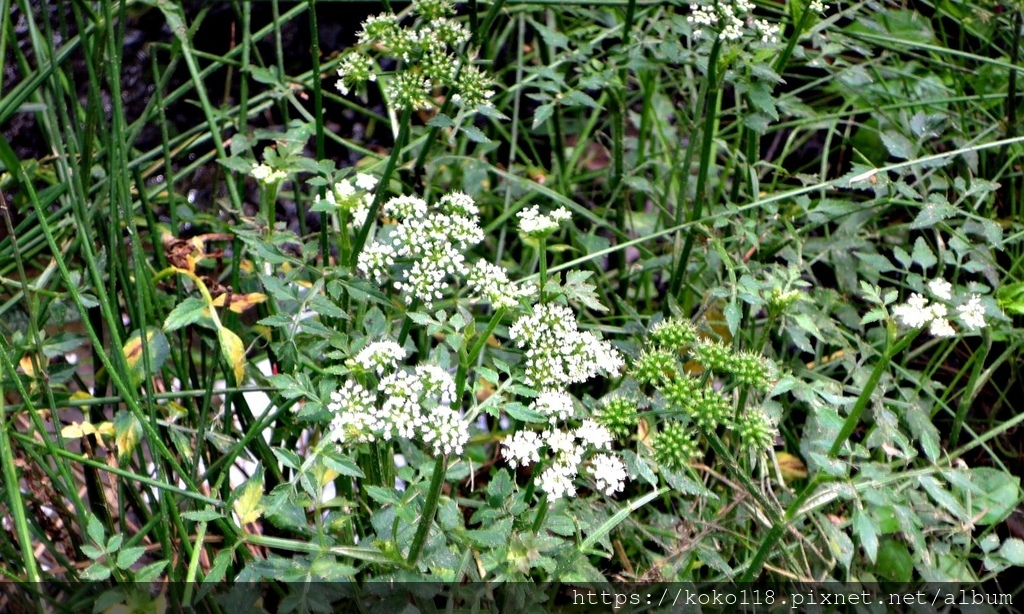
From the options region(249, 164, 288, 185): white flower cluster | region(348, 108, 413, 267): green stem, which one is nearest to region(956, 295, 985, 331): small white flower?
region(348, 108, 413, 267): green stem

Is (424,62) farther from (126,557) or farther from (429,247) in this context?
(126,557)

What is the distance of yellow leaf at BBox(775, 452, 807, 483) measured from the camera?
4.99 feet

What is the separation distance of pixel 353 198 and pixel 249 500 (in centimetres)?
37

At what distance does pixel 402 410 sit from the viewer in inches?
37.9

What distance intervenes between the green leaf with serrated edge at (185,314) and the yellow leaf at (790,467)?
944 mm

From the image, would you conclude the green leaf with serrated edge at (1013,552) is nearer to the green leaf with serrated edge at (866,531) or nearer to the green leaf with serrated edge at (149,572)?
the green leaf with serrated edge at (866,531)

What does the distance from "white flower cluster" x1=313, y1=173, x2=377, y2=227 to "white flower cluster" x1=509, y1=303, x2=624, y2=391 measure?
10.4 inches

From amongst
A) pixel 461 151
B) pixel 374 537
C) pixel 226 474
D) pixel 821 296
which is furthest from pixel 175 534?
pixel 821 296

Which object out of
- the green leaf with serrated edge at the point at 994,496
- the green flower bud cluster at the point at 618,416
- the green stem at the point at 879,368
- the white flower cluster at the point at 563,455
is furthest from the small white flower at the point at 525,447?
the green leaf with serrated edge at the point at 994,496

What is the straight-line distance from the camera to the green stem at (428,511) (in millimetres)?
900

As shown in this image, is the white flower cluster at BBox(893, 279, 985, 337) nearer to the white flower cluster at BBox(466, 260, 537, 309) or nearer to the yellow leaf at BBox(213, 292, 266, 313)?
the white flower cluster at BBox(466, 260, 537, 309)

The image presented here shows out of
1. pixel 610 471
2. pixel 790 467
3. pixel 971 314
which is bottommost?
pixel 790 467

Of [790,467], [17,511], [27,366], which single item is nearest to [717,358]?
[790,467]

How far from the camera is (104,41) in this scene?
132 cm
